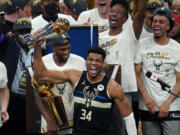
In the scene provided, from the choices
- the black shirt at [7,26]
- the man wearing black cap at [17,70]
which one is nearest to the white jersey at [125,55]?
the man wearing black cap at [17,70]

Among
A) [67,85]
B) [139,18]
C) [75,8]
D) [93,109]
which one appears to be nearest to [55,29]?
[93,109]

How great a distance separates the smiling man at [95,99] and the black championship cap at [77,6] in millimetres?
2638

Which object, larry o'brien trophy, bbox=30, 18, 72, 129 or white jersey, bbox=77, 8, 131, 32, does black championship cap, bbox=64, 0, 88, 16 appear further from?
larry o'brien trophy, bbox=30, 18, 72, 129

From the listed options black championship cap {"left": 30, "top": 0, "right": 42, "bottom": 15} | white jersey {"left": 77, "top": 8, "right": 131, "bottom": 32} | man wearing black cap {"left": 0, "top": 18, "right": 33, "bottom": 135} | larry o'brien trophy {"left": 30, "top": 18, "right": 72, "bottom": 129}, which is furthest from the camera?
black championship cap {"left": 30, "top": 0, "right": 42, "bottom": 15}

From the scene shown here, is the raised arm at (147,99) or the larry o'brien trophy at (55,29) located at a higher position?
the larry o'brien trophy at (55,29)

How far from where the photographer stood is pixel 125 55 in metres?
7.91

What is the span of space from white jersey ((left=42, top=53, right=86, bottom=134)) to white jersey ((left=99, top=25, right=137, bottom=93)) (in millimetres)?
580

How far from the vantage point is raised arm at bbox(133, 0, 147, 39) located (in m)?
7.64

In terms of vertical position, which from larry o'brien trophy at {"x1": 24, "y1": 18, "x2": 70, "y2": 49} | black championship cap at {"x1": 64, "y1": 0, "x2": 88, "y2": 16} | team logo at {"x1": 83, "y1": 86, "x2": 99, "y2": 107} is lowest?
team logo at {"x1": 83, "y1": 86, "x2": 99, "y2": 107}

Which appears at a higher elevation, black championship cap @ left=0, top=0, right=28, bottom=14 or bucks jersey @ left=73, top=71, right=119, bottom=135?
black championship cap @ left=0, top=0, right=28, bottom=14

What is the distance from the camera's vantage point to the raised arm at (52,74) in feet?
23.1

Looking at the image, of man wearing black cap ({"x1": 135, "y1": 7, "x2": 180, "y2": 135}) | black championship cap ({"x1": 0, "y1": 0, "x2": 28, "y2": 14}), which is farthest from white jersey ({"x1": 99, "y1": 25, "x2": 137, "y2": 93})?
black championship cap ({"x1": 0, "y1": 0, "x2": 28, "y2": 14})

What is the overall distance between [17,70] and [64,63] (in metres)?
1.01

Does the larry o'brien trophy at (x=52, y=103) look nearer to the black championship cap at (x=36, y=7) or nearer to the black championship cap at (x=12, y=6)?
the black championship cap at (x=12, y=6)
